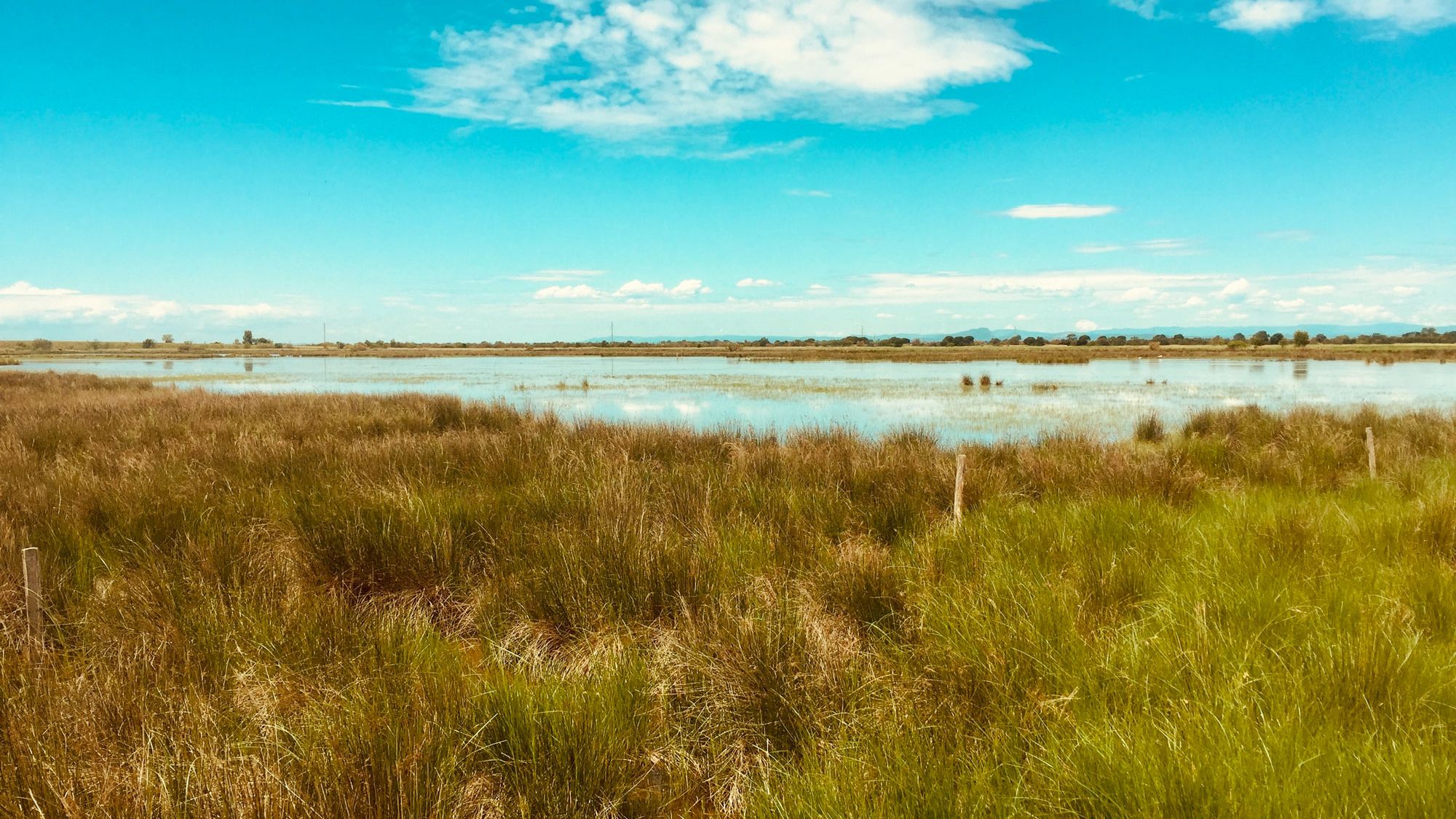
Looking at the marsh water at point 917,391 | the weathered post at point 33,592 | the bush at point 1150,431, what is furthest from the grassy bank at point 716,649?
the marsh water at point 917,391

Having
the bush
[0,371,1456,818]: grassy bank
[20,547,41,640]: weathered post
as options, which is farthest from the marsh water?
[20,547,41,640]: weathered post

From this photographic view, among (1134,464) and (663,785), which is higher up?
(1134,464)

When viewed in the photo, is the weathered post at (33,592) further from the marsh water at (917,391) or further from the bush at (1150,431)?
the bush at (1150,431)

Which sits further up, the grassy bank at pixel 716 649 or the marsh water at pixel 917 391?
the marsh water at pixel 917 391

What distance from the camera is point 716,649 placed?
4176 mm

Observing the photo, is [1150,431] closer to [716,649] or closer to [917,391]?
[716,649]

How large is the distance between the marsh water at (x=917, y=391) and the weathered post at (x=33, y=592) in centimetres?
1094

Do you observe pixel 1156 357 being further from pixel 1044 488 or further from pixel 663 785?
pixel 663 785

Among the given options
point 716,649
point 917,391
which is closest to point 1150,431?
point 716,649

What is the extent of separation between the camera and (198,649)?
163 inches

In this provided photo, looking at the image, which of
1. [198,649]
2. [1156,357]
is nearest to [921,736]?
[198,649]

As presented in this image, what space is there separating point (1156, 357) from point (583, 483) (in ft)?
266

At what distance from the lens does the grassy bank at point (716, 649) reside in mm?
2758

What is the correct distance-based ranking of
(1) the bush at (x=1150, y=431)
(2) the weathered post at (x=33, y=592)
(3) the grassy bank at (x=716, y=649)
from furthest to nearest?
(1) the bush at (x=1150, y=431)
(2) the weathered post at (x=33, y=592)
(3) the grassy bank at (x=716, y=649)
